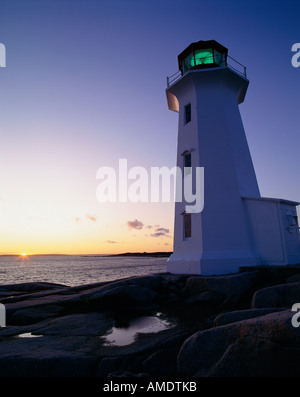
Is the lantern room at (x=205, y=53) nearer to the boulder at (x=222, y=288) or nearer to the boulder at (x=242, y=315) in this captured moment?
the boulder at (x=222, y=288)

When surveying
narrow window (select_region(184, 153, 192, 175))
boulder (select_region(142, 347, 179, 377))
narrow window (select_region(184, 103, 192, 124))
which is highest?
narrow window (select_region(184, 103, 192, 124))

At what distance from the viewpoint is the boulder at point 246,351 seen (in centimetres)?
393

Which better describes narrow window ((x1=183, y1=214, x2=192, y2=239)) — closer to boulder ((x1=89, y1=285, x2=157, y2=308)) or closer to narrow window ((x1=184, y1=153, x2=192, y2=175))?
narrow window ((x1=184, y1=153, x2=192, y2=175))

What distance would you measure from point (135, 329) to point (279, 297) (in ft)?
14.5

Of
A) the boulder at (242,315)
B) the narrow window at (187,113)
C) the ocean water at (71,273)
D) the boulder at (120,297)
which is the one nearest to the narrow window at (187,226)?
the boulder at (120,297)

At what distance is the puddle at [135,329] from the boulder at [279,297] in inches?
112

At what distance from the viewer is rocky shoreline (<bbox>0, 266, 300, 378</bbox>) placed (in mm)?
4242

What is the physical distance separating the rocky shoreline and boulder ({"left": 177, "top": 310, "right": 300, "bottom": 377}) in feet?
0.04

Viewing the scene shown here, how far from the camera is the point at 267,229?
44.2 ft

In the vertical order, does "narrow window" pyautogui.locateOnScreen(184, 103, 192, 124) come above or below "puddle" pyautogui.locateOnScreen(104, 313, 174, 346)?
above

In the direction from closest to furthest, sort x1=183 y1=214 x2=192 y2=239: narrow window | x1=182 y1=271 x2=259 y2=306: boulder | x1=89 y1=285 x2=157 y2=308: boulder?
x1=182 y1=271 x2=259 y2=306: boulder
x1=89 y1=285 x2=157 y2=308: boulder
x1=183 y1=214 x2=192 y2=239: narrow window

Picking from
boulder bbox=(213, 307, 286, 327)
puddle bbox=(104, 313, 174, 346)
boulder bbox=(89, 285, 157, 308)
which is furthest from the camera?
boulder bbox=(89, 285, 157, 308)

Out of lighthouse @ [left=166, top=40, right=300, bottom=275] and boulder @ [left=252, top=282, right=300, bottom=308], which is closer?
boulder @ [left=252, top=282, right=300, bottom=308]

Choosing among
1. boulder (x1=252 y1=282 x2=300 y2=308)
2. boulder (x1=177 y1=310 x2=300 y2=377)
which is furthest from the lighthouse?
boulder (x1=177 y1=310 x2=300 y2=377)
